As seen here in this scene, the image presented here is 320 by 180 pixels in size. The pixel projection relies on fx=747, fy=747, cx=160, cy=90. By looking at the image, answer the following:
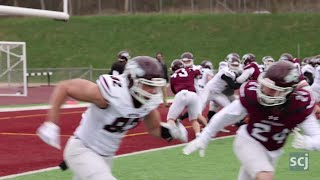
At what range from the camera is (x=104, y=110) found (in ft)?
19.2

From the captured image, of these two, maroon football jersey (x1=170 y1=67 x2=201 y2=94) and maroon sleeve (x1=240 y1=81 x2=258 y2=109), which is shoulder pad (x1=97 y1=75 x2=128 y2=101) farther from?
maroon football jersey (x1=170 y1=67 x2=201 y2=94)

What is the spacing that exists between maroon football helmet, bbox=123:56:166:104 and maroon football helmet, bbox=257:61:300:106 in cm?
82

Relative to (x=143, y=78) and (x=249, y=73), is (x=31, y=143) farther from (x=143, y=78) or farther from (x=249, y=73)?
(x=143, y=78)

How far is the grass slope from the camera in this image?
135 ft

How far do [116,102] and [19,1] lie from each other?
8963 mm

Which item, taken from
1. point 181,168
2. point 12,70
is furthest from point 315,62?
point 12,70

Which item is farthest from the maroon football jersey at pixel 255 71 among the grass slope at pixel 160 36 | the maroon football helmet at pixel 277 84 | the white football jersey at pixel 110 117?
the grass slope at pixel 160 36

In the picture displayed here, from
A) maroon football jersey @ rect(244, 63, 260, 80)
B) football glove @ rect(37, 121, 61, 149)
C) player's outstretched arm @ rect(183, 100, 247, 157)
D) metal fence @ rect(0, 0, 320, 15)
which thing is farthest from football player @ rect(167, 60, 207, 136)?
metal fence @ rect(0, 0, 320, 15)

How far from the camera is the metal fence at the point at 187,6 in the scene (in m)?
49.4

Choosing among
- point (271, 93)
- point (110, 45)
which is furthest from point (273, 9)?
point (271, 93)

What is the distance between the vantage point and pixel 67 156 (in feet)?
19.6

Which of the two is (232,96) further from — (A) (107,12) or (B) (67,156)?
(A) (107,12)

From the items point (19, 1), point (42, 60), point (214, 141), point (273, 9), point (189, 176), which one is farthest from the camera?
point (273, 9)

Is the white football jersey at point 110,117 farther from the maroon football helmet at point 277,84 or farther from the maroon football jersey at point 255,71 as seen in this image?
the maroon football jersey at point 255,71
